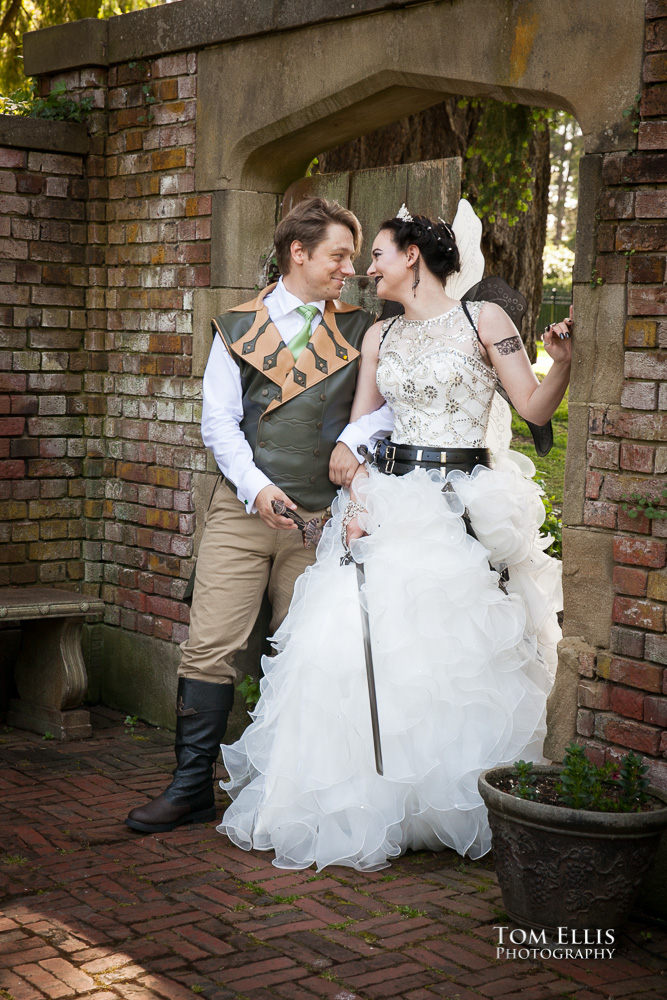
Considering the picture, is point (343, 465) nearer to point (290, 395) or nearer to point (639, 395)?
point (290, 395)

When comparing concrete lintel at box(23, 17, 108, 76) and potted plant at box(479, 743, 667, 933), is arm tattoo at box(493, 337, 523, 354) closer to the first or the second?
potted plant at box(479, 743, 667, 933)

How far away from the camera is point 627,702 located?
11.9 ft

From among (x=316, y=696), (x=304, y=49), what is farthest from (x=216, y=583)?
(x=304, y=49)

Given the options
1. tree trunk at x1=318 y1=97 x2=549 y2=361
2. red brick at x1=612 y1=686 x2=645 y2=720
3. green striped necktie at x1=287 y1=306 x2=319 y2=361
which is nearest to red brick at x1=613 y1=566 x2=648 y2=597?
red brick at x1=612 y1=686 x2=645 y2=720

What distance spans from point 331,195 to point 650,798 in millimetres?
2860

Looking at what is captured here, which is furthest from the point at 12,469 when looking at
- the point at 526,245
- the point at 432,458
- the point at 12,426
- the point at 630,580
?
the point at 526,245

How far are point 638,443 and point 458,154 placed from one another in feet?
14.5

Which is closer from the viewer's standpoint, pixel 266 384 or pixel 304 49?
pixel 266 384

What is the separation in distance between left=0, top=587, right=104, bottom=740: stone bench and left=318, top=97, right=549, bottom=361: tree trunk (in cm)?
326

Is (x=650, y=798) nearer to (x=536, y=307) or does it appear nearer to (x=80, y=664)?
(x=80, y=664)

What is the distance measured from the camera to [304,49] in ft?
15.3

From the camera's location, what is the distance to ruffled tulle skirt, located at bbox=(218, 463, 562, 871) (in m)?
3.83

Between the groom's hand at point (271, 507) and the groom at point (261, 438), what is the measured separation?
6 cm

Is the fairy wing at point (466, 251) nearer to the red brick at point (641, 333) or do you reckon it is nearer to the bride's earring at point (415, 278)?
the bride's earring at point (415, 278)
